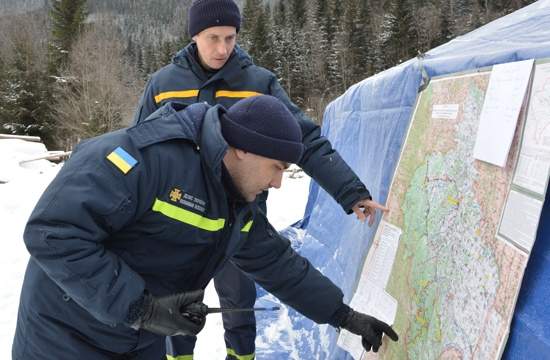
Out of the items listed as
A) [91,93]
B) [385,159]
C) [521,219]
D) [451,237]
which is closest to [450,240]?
[451,237]

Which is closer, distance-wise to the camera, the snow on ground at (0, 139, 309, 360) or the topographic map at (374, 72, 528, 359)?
the topographic map at (374, 72, 528, 359)

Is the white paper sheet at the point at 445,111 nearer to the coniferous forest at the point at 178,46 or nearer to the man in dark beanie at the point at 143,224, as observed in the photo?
the man in dark beanie at the point at 143,224

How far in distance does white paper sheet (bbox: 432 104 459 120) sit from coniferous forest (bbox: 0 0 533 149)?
23.5 metres

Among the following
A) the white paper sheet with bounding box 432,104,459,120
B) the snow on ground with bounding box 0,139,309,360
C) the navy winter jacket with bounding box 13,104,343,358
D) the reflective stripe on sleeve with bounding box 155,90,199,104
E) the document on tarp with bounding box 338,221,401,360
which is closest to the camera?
the navy winter jacket with bounding box 13,104,343,358

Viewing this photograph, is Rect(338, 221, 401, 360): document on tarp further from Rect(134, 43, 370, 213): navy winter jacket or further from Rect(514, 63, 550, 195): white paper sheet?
Rect(514, 63, 550, 195): white paper sheet

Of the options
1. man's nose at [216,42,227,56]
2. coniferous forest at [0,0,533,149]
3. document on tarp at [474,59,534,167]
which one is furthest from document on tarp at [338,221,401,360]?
coniferous forest at [0,0,533,149]

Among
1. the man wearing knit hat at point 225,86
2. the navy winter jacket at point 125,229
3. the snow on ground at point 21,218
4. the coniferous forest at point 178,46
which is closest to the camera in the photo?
the navy winter jacket at point 125,229

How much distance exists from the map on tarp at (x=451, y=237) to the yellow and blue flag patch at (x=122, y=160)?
121 centimetres

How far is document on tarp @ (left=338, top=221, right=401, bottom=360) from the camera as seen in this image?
7.18ft

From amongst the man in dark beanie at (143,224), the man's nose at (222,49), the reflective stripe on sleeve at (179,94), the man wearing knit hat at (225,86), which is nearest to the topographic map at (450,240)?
the man wearing knit hat at (225,86)

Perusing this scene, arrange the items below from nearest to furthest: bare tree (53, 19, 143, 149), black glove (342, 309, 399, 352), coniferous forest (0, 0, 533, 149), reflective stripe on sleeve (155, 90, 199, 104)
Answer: black glove (342, 309, 399, 352) → reflective stripe on sleeve (155, 90, 199, 104) → bare tree (53, 19, 143, 149) → coniferous forest (0, 0, 533, 149)

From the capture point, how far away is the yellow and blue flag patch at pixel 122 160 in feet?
4.35

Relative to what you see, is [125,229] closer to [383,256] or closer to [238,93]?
[238,93]

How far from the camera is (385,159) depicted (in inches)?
108
